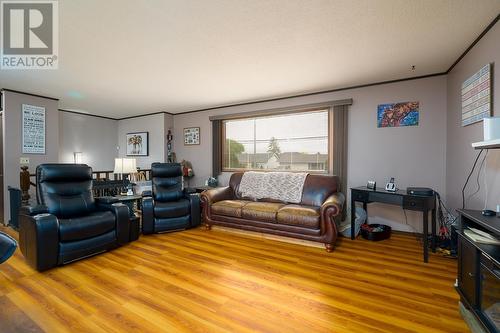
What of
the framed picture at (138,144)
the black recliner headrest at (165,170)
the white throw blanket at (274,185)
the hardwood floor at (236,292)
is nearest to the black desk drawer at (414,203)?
the hardwood floor at (236,292)

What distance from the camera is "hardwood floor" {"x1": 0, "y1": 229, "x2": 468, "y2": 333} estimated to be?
5.24 feet

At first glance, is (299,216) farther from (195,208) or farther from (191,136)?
(191,136)

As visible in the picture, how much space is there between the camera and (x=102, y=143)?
20.4ft

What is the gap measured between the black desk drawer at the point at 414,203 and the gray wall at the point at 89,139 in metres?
6.87

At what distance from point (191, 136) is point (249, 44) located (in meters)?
3.49

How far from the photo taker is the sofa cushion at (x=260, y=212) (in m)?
3.30

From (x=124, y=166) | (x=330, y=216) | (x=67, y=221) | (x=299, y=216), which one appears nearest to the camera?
(x=67, y=221)

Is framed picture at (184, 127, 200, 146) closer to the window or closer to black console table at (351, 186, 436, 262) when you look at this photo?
the window

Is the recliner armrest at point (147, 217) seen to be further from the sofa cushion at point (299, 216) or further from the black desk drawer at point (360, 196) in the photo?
the black desk drawer at point (360, 196)

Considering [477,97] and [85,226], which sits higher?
[477,97]

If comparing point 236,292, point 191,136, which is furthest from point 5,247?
point 191,136

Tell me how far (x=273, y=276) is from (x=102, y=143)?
6035mm

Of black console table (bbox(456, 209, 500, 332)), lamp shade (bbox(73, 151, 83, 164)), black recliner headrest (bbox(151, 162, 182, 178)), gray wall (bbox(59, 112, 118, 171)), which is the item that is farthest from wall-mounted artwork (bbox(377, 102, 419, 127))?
lamp shade (bbox(73, 151, 83, 164))

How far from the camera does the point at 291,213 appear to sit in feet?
10.4
